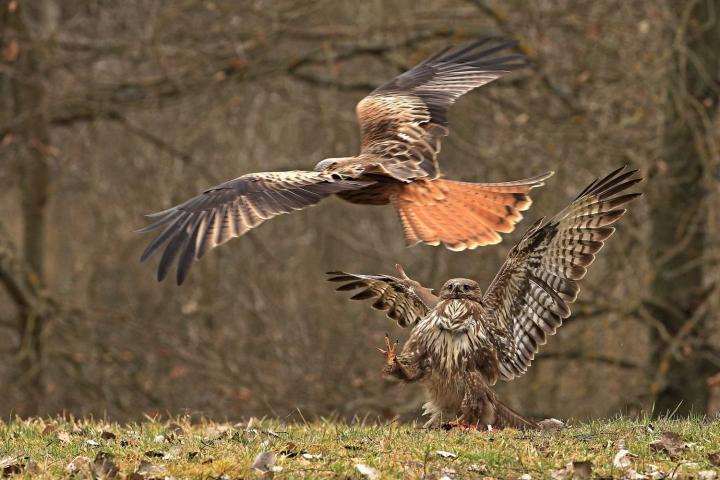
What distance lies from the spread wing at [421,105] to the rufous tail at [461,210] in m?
0.20

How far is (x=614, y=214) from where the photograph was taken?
22.2 feet

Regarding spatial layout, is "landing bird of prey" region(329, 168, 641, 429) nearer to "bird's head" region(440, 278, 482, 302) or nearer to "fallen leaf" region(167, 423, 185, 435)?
"bird's head" region(440, 278, 482, 302)

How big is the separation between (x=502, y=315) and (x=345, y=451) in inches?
68.7

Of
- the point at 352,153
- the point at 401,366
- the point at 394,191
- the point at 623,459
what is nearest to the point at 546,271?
the point at 401,366

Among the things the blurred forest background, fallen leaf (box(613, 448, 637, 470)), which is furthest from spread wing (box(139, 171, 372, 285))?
the blurred forest background

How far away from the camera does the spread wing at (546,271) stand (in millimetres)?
6777

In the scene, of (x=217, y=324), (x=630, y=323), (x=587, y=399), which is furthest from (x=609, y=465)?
(x=217, y=324)

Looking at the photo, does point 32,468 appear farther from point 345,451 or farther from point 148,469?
point 345,451

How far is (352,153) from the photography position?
47.0ft

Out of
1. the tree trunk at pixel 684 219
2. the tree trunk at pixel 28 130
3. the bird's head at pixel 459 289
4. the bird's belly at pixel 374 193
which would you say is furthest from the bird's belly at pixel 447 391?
the tree trunk at pixel 28 130

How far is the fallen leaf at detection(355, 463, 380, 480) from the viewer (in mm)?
5199

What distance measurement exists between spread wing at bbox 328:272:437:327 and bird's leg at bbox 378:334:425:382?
0.42 meters

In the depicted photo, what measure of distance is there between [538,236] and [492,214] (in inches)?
27.0

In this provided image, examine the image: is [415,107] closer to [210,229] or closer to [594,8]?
[210,229]
